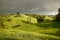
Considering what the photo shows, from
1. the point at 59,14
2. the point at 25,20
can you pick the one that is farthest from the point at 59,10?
the point at 25,20

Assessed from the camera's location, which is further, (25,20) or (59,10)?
(25,20)

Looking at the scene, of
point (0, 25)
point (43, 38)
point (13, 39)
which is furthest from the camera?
point (0, 25)

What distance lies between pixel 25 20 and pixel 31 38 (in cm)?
7274

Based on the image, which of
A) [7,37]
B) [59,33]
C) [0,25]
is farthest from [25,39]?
[0,25]

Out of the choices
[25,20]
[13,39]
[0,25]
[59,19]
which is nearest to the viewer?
[13,39]

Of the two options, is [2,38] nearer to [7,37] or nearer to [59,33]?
[7,37]

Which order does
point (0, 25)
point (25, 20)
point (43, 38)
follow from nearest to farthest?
point (43, 38) → point (0, 25) → point (25, 20)

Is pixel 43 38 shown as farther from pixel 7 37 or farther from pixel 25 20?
pixel 25 20

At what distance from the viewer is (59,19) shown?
6912 centimetres

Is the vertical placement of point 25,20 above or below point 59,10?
below

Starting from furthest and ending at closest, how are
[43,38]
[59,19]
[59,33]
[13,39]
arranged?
[59,19]
[59,33]
[43,38]
[13,39]

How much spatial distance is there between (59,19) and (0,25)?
78.2 ft

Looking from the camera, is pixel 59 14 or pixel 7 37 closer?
pixel 7 37

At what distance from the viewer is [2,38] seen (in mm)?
31594
